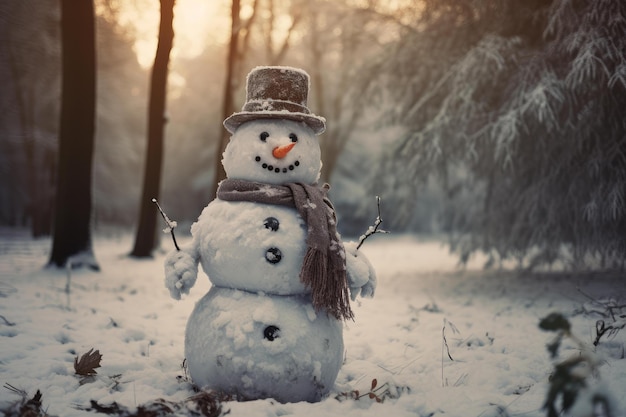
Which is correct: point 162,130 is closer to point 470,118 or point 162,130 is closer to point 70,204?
point 70,204

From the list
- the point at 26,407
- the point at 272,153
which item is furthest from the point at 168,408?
the point at 272,153

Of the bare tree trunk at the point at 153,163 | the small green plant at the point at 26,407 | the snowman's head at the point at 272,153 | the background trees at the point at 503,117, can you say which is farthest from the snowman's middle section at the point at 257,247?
the bare tree trunk at the point at 153,163

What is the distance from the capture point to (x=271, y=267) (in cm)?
304

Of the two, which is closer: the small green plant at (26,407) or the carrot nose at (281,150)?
the small green plant at (26,407)

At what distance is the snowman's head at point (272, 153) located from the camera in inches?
126

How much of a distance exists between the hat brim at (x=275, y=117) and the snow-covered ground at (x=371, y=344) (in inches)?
51.9

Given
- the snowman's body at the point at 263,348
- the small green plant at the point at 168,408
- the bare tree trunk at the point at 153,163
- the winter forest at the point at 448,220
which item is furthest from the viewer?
the bare tree trunk at the point at 153,163

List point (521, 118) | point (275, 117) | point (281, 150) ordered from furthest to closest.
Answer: point (521, 118) → point (275, 117) → point (281, 150)

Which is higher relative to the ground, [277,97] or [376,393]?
[277,97]

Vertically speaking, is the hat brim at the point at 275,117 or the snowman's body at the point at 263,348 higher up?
the hat brim at the point at 275,117

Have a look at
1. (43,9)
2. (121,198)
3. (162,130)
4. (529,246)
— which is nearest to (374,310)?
(529,246)

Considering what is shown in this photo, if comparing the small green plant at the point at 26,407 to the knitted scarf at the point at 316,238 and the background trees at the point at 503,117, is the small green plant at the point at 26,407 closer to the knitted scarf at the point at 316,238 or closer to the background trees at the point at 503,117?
the knitted scarf at the point at 316,238

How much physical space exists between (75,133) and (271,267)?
5.83m

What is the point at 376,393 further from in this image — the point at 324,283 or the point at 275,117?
the point at 275,117
